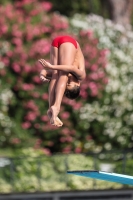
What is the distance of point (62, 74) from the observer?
695 cm

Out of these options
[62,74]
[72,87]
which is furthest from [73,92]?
[62,74]

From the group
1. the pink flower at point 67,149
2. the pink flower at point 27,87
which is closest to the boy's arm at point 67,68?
the pink flower at point 27,87

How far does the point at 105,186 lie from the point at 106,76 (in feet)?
10.3

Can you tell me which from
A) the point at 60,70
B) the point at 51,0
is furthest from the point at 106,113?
the point at 51,0

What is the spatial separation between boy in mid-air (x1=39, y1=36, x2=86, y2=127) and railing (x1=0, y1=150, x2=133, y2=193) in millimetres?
5963

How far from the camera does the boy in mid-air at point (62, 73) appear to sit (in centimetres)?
685

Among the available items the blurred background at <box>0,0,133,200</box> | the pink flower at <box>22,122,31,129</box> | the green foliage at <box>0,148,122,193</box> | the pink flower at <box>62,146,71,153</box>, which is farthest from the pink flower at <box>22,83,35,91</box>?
the green foliage at <box>0,148,122,193</box>

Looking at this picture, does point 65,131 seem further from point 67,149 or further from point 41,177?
point 41,177

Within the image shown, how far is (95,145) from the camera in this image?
1590 cm

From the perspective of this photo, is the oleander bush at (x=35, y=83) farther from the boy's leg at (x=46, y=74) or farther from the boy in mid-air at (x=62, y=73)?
the boy in mid-air at (x=62, y=73)

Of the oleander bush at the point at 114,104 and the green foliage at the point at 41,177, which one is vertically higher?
the oleander bush at the point at 114,104

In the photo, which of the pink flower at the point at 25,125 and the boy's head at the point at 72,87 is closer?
the boy's head at the point at 72,87

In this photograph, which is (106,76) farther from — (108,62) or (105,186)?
(105,186)

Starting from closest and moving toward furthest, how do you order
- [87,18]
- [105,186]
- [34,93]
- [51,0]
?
[105,186] → [34,93] → [87,18] → [51,0]
